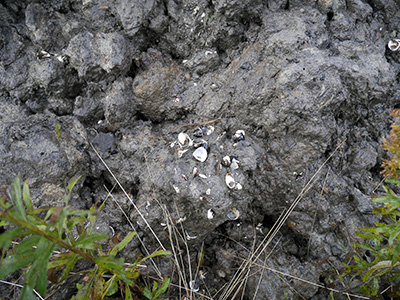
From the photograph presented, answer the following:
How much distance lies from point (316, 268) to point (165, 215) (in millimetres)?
1414

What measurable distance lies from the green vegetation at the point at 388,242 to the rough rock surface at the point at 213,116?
0.27 m

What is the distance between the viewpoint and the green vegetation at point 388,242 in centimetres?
194

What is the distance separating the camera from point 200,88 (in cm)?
288

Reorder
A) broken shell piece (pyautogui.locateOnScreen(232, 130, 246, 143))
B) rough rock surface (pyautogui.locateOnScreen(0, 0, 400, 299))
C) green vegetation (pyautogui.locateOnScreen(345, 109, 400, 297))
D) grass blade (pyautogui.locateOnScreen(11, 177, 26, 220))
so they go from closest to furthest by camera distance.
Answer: grass blade (pyautogui.locateOnScreen(11, 177, 26, 220)) → green vegetation (pyautogui.locateOnScreen(345, 109, 400, 297)) → rough rock surface (pyautogui.locateOnScreen(0, 0, 400, 299)) → broken shell piece (pyautogui.locateOnScreen(232, 130, 246, 143))

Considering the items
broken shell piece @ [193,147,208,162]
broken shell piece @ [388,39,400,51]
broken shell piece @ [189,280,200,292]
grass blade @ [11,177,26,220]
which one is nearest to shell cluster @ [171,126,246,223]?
broken shell piece @ [193,147,208,162]

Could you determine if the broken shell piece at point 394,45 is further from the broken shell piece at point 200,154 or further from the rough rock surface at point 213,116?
the broken shell piece at point 200,154

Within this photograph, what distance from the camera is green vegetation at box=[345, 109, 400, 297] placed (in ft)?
6.37

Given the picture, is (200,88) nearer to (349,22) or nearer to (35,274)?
(349,22)

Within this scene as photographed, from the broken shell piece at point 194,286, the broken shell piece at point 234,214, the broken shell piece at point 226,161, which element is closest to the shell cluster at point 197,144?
the broken shell piece at point 226,161

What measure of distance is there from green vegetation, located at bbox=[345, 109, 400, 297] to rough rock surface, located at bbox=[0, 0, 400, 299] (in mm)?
274

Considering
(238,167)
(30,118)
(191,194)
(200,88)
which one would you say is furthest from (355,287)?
(30,118)

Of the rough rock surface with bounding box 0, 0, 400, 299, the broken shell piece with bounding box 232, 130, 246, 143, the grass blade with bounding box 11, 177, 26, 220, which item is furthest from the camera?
the broken shell piece with bounding box 232, 130, 246, 143

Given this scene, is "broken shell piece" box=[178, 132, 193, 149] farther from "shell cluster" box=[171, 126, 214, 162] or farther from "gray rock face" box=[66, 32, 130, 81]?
"gray rock face" box=[66, 32, 130, 81]

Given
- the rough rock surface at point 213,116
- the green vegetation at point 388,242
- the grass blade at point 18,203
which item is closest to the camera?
the grass blade at point 18,203
